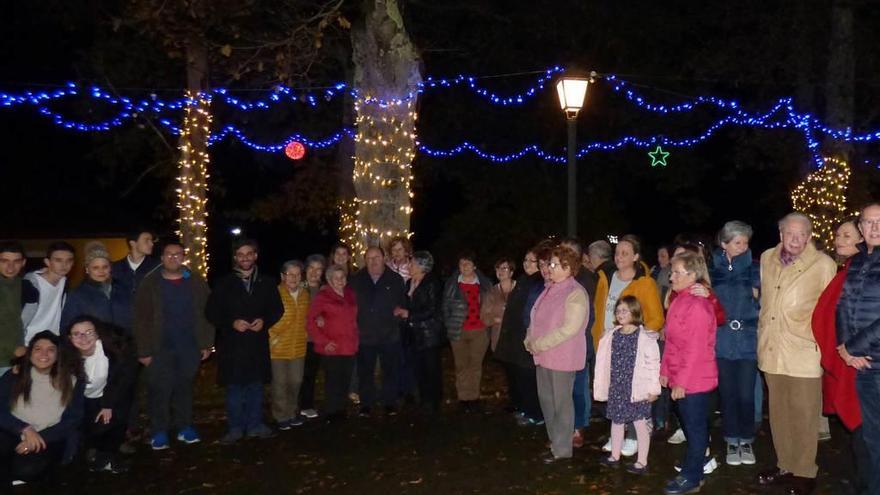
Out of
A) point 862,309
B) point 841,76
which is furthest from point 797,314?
point 841,76

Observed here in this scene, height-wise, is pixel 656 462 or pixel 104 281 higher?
pixel 104 281

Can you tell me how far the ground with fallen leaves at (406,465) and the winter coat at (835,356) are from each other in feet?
2.73

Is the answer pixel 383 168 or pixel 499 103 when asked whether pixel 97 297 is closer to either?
pixel 383 168

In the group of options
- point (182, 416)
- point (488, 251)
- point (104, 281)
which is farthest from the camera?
point (488, 251)

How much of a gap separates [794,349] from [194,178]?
1175 cm

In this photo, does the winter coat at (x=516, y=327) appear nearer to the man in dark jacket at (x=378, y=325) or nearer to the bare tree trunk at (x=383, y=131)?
the man in dark jacket at (x=378, y=325)

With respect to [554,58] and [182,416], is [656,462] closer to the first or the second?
[182,416]

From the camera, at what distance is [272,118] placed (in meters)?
23.4

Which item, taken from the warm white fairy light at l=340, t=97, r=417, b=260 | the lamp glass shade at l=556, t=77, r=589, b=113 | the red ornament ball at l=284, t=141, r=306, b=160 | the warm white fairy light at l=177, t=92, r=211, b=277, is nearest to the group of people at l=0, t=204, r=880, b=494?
the warm white fairy light at l=340, t=97, r=417, b=260

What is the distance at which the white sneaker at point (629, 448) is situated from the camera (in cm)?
753

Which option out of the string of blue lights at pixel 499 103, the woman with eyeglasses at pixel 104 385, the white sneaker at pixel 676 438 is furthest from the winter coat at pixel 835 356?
the string of blue lights at pixel 499 103

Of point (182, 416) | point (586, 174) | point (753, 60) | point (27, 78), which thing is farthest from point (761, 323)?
point (27, 78)

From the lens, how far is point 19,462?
6.72 meters

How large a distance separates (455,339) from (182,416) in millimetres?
2926
